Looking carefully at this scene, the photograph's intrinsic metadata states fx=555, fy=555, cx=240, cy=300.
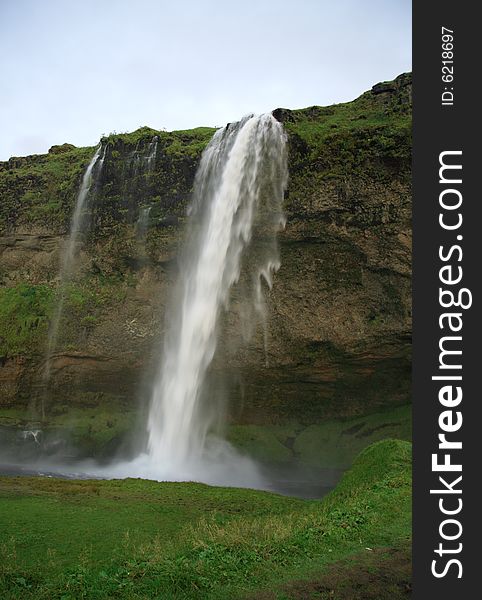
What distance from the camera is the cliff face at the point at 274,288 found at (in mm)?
29016

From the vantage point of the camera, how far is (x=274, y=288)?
3073 centimetres

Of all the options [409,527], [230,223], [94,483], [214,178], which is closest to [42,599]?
[409,527]

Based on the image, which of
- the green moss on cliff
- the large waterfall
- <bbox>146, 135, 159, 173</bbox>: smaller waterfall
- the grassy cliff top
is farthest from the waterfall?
the large waterfall

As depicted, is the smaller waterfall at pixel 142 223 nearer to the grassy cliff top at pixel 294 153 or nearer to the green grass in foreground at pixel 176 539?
the grassy cliff top at pixel 294 153

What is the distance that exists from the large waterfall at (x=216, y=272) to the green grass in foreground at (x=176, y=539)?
41.7 ft

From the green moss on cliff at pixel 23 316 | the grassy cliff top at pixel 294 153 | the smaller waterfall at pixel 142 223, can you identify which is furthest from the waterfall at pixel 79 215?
the smaller waterfall at pixel 142 223

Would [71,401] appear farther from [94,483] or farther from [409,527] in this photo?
[409,527]

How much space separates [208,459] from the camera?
28500mm

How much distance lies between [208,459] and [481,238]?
2442 cm

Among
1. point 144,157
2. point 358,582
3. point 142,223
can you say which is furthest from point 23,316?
point 358,582

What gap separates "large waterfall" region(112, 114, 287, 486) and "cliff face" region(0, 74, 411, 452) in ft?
3.18

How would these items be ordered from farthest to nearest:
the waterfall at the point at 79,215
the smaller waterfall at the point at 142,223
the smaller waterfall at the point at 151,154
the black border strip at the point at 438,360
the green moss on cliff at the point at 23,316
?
the waterfall at the point at 79,215
the smaller waterfall at the point at 151,154
the smaller waterfall at the point at 142,223
the green moss on cliff at the point at 23,316
the black border strip at the point at 438,360

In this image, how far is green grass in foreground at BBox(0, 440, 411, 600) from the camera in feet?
24.1

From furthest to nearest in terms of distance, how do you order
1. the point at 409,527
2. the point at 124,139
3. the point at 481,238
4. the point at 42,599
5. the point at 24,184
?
1. the point at 24,184
2. the point at 124,139
3. the point at 409,527
4. the point at 42,599
5. the point at 481,238
